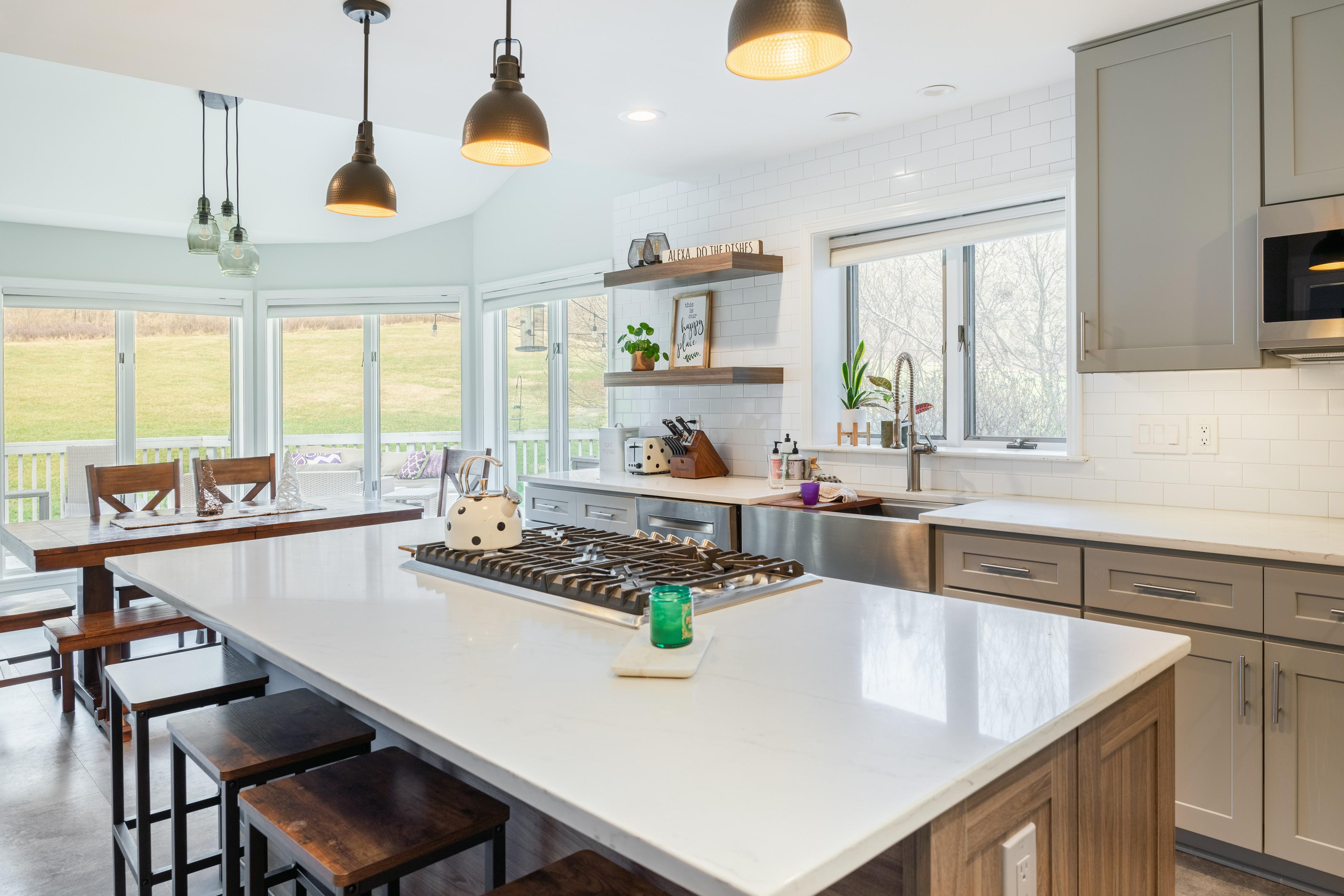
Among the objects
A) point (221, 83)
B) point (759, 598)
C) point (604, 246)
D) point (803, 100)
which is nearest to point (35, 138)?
point (221, 83)

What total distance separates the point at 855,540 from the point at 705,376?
4.53 ft

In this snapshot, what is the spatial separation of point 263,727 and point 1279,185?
2937 mm

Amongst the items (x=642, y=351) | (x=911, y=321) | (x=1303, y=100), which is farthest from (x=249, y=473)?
(x=1303, y=100)

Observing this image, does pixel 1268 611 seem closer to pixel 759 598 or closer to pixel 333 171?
pixel 759 598

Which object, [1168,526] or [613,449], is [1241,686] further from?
[613,449]

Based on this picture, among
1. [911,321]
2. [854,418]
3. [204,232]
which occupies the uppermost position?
[204,232]

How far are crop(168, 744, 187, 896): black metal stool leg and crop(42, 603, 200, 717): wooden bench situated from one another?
1.46 meters

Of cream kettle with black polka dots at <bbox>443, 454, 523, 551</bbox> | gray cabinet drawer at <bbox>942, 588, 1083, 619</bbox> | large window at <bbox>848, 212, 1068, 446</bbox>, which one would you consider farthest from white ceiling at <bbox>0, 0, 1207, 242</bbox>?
gray cabinet drawer at <bbox>942, 588, 1083, 619</bbox>

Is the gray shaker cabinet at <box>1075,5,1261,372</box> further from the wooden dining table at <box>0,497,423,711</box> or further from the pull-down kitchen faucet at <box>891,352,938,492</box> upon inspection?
the wooden dining table at <box>0,497,423,711</box>

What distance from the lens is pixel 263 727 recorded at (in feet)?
5.66

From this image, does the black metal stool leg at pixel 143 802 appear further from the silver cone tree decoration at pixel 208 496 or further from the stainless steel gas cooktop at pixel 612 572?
the silver cone tree decoration at pixel 208 496

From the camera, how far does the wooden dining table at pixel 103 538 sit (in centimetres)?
339

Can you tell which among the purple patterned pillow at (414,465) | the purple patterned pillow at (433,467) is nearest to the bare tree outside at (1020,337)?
the purple patterned pillow at (433,467)

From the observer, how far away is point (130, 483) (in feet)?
14.4
